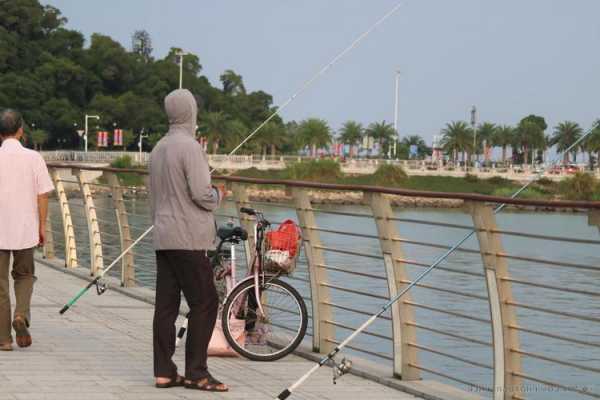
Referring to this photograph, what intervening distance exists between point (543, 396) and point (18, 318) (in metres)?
6.52

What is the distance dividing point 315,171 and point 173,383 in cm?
11684

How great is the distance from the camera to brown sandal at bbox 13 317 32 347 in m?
8.46

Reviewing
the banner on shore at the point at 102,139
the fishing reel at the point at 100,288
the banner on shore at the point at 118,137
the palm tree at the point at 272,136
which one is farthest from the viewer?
the palm tree at the point at 272,136


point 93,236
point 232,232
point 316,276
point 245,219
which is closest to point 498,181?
point 93,236

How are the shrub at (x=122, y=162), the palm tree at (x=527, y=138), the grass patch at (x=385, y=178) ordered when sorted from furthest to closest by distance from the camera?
1. the palm tree at (x=527, y=138)
2. the grass patch at (x=385, y=178)
3. the shrub at (x=122, y=162)

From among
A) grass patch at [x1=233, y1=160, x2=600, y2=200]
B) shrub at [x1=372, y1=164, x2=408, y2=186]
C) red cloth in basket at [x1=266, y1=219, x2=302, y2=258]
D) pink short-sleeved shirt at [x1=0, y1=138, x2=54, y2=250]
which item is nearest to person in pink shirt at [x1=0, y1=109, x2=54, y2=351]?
pink short-sleeved shirt at [x1=0, y1=138, x2=54, y2=250]

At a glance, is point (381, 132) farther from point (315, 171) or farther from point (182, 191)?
point (182, 191)

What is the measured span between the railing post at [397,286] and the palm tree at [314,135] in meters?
159

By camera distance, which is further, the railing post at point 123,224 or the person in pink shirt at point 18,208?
the railing post at point 123,224

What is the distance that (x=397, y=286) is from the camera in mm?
7895

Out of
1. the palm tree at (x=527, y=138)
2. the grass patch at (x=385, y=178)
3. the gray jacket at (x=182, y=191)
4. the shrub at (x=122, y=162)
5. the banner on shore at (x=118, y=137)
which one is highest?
the palm tree at (x=527, y=138)

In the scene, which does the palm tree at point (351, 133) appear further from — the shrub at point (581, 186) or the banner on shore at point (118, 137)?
the shrub at point (581, 186)

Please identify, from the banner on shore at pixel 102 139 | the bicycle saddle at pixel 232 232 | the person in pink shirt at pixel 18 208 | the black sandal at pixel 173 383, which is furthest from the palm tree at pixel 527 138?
the black sandal at pixel 173 383

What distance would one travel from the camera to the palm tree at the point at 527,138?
130 m
